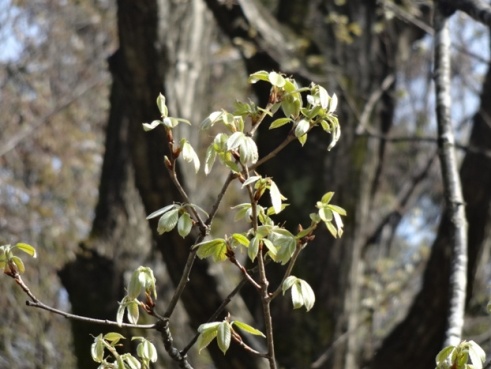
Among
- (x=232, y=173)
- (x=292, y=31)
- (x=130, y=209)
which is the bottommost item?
(x=130, y=209)

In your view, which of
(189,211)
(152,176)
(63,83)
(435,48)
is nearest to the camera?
(189,211)

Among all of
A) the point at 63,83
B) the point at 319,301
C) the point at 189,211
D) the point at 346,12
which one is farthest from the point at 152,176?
the point at 63,83

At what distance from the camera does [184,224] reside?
171cm

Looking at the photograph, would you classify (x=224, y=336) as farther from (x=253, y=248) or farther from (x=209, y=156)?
(x=209, y=156)

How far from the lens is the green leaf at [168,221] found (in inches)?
67.1

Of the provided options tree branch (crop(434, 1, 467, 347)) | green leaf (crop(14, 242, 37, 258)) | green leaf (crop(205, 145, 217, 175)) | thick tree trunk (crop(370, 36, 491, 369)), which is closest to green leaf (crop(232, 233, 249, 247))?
green leaf (crop(205, 145, 217, 175))

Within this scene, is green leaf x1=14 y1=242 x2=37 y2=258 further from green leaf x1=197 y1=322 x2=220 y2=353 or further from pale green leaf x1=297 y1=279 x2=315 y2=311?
pale green leaf x1=297 y1=279 x2=315 y2=311

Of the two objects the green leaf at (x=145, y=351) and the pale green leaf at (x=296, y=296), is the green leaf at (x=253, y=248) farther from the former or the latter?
the green leaf at (x=145, y=351)

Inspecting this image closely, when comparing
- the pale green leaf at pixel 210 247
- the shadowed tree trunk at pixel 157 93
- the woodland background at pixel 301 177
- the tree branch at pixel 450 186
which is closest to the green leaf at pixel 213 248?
the pale green leaf at pixel 210 247

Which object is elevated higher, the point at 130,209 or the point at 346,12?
the point at 346,12

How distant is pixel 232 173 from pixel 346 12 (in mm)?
3801

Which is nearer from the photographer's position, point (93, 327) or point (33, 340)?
point (93, 327)

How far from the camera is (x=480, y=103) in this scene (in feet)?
16.0

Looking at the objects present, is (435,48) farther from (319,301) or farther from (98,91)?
(98,91)
